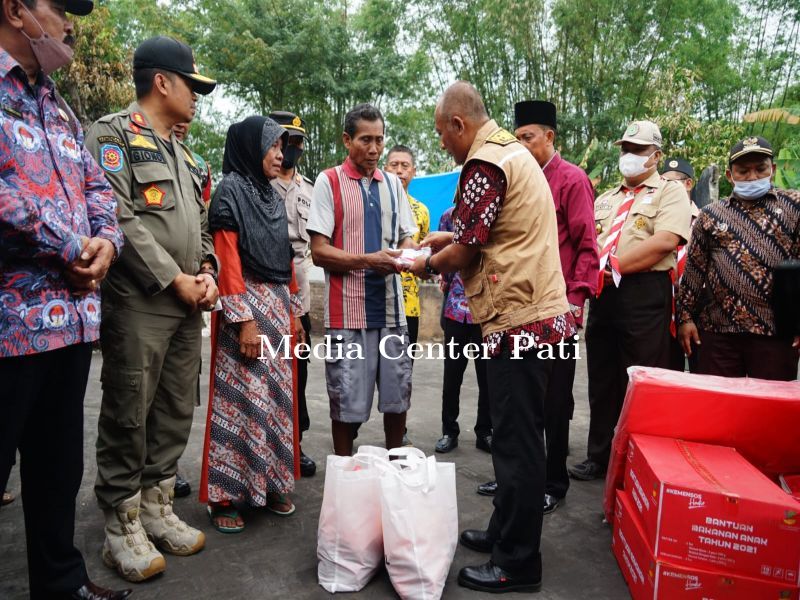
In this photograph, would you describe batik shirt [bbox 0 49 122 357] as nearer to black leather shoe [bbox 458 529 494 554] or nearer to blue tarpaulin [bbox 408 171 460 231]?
black leather shoe [bbox 458 529 494 554]

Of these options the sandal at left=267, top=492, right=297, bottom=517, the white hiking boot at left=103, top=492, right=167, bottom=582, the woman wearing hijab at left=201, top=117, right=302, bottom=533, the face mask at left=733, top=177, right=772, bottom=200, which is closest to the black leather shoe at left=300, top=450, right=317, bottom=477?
the sandal at left=267, top=492, right=297, bottom=517

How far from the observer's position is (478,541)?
2.73 metres

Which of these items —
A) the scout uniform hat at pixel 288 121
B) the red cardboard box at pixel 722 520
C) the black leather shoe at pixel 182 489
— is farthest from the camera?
the scout uniform hat at pixel 288 121

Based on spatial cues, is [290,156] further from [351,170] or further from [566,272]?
[566,272]

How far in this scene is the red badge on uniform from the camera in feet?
8.12

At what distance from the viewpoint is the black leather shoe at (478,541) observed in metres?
2.72

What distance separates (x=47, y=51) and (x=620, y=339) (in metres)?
3.29

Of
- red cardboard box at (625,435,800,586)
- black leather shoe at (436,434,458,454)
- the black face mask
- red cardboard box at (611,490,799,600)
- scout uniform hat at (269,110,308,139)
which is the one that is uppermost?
scout uniform hat at (269,110,308,139)

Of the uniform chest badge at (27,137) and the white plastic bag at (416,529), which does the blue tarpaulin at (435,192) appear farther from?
the uniform chest badge at (27,137)

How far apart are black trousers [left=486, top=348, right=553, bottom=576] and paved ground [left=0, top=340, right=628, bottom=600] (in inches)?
8.8

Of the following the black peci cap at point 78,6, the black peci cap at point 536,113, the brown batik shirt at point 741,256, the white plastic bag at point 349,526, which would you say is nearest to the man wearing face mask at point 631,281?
the brown batik shirt at point 741,256

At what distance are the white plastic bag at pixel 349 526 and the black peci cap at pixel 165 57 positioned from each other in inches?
72.6

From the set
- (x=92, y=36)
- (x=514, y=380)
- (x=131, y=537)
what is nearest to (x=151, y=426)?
(x=131, y=537)

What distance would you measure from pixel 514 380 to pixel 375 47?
1618cm
